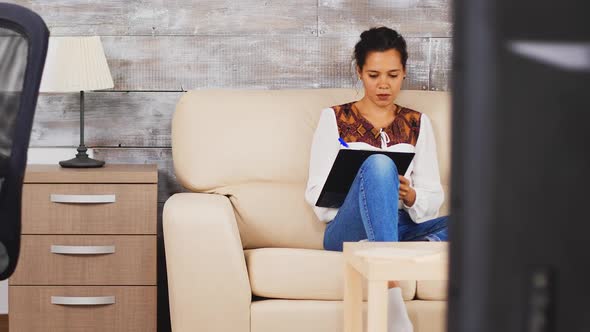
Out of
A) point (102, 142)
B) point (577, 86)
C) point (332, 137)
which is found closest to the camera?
point (577, 86)

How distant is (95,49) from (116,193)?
52 cm

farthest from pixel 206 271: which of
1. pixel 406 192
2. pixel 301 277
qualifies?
pixel 406 192

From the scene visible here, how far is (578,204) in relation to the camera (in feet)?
0.84

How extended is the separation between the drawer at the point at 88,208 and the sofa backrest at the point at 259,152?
0.61ft

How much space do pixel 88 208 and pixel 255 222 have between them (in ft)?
1.76

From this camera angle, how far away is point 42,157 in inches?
125

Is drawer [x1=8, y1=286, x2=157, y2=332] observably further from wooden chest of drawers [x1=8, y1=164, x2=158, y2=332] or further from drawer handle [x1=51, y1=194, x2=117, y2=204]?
drawer handle [x1=51, y1=194, x2=117, y2=204]

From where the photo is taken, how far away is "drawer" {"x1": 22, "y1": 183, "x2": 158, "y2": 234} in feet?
8.97

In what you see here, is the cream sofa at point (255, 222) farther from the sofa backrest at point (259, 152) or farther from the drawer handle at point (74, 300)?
the drawer handle at point (74, 300)

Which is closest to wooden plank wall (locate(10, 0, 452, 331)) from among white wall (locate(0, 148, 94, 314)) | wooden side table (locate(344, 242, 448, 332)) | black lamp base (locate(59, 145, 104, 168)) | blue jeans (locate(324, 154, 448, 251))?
white wall (locate(0, 148, 94, 314))

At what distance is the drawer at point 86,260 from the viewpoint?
273 cm

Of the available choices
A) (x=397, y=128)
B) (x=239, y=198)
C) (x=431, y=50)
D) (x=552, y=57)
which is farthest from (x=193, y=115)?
(x=552, y=57)

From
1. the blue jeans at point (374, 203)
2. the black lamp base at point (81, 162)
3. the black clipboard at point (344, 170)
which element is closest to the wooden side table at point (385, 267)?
the blue jeans at point (374, 203)

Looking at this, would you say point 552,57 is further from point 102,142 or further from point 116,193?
point 102,142
